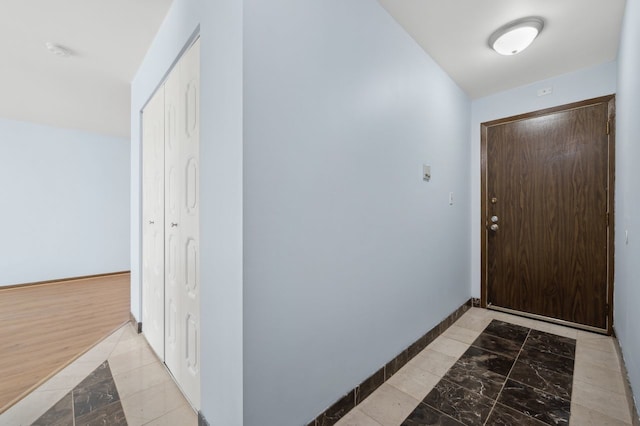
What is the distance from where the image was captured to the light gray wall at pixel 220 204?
1.12 metres

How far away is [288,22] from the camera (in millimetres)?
1244

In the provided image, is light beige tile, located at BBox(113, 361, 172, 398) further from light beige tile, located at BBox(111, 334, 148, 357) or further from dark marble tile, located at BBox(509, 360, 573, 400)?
dark marble tile, located at BBox(509, 360, 573, 400)

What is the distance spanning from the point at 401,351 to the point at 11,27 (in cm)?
373

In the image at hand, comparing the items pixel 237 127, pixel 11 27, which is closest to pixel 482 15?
pixel 237 127

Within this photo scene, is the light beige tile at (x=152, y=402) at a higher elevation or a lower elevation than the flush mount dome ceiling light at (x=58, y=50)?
lower

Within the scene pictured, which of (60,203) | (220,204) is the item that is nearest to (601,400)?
(220,204)

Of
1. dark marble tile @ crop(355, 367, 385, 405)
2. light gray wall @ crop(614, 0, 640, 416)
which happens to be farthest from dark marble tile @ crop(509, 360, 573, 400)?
dark marble tile @ crop(355, 367, 385, 405)

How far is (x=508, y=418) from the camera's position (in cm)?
149

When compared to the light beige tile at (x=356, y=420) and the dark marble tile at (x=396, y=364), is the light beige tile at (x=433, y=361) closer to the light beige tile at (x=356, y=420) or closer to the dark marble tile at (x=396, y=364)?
the dark marble tile at (x=396, y=364)

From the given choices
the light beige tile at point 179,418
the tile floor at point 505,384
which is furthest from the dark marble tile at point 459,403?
the light beige tile at point 179,418

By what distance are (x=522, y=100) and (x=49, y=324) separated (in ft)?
18.1

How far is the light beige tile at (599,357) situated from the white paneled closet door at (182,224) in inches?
109

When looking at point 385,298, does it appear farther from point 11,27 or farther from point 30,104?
point 30,104

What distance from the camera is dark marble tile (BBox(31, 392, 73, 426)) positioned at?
149 centimetres
